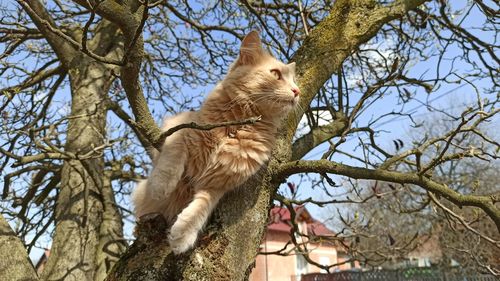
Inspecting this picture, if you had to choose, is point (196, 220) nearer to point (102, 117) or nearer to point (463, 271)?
point (102, 117)

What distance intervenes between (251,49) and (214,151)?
2.74 ft

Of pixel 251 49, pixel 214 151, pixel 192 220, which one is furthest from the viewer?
pixel 251 49

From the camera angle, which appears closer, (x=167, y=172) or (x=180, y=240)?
(x=180, y=240)

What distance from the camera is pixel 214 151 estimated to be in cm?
216

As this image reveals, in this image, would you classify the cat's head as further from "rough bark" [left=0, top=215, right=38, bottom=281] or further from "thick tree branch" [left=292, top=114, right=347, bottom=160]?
"rough bark" [left=0, top=215, right=38, bottom=281]

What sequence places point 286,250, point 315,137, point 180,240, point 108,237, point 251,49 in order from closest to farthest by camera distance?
point 180,240, point 251,49, point 315,137, point 108,237, point 286,250

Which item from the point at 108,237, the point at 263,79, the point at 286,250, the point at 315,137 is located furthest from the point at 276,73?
the point at 108,237

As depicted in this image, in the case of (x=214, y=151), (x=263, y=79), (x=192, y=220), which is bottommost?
(x=192, y=220)

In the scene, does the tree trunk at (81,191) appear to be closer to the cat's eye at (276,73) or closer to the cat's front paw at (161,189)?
the cat's front paw at (161,189)

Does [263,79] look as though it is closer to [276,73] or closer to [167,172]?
[276,73]

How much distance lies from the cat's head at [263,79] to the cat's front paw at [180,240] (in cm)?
89

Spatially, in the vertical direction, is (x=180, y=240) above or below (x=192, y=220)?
below

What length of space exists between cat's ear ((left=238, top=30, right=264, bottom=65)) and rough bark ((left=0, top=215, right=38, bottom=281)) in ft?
6.28

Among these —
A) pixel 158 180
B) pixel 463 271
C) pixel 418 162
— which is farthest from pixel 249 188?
pixel 463 271
